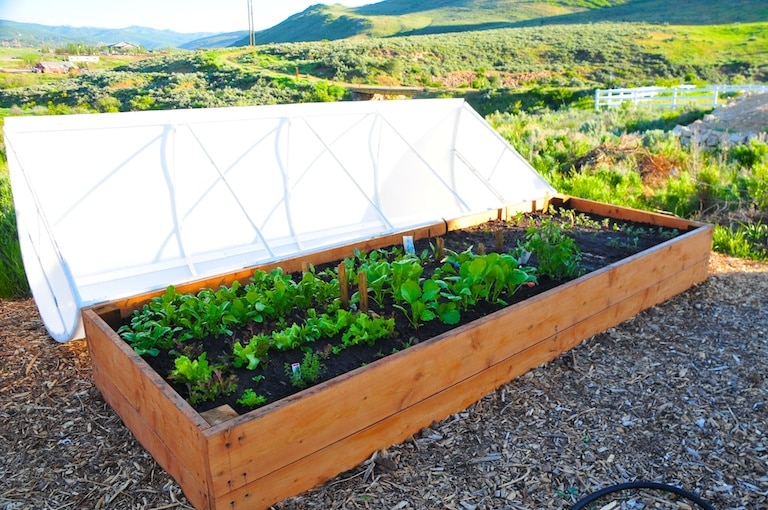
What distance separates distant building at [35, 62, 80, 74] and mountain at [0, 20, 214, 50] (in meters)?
1.02

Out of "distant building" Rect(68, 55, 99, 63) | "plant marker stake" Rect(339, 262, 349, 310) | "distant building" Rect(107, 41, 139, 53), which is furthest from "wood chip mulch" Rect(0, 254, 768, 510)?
"distant building" Rect(107, 41, 139, 53)

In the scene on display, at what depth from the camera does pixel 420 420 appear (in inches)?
101

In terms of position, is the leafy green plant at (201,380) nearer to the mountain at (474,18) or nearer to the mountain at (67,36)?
the mountain at (67,36)

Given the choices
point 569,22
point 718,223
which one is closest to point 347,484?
point 718,223

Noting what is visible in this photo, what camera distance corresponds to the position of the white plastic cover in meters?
3.36

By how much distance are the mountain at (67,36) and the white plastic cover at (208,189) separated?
59.5ft

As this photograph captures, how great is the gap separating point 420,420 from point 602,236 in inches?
107

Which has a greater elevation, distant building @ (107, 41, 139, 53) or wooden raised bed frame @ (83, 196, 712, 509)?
distant building @ (107, 41, 139, 53)

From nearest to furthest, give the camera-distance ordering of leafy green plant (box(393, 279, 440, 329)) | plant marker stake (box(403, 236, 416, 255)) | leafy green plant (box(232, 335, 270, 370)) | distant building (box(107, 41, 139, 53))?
leafy green plant (box(232, 335, 270, 370)), leafy green plant (box(393, 279, 440, 329)), plant marker stake (box(403, 236, 416, 255)), distant building (box(107, 41, 139, 53))

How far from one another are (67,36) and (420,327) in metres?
36.5

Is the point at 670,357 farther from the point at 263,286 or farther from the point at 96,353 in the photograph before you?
the point at 96,353

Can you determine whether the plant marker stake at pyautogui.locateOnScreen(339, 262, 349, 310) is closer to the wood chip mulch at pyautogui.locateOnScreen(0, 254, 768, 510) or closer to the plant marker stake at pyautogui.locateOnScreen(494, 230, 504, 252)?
the wood chip mulch at pyautogui.locateOnScreen(0, 254, 768, 510)

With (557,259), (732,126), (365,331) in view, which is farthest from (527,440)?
(732,126)

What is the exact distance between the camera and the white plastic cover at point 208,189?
336cm
